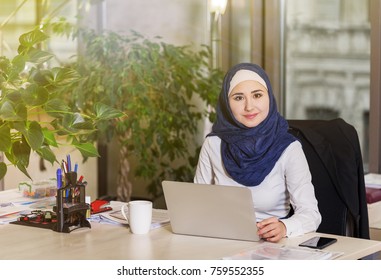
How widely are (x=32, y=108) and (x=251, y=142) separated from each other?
0.73 meters

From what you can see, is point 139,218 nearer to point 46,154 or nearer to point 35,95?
point 46,154

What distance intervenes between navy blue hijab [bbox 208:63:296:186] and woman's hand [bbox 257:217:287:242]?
0.38 m

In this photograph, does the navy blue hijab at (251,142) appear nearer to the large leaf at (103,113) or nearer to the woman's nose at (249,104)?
the woman's nose at (249,104)

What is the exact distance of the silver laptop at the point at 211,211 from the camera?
6.46 feet

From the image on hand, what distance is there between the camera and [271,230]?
2000 mm

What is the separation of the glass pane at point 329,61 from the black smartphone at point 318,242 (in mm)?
2337

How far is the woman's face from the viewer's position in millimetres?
2424

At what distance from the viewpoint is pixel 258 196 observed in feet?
7.92

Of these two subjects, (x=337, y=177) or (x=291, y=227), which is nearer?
(x=291, y=227)

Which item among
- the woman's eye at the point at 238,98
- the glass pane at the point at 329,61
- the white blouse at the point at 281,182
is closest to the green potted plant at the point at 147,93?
the glass pane at the point at 329,61

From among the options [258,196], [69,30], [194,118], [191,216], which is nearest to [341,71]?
[194,118]

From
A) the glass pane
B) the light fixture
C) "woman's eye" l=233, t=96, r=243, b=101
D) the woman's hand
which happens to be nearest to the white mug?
the woman's hand

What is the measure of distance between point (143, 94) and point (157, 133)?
0.29m

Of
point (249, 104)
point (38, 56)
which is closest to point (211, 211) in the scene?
point (249, 104)
